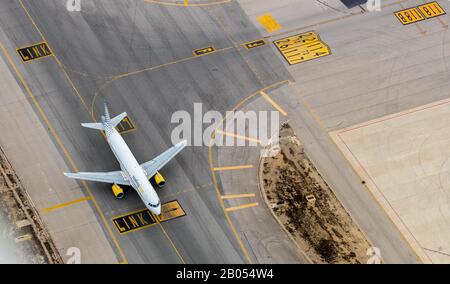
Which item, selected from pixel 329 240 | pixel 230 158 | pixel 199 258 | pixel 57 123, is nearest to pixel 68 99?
pixel 57 123

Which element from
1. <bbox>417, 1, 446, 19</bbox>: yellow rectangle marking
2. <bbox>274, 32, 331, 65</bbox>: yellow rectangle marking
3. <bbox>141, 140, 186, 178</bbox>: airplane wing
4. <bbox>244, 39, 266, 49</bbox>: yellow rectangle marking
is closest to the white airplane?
<bbox>141, 140, 186, 178</bbox>: airplane wing

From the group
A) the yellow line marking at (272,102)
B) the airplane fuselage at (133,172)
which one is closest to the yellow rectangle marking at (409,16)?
the yellow line marking at (272,102)

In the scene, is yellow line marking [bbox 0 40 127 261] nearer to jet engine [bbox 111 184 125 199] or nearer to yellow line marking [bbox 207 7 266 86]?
jet engine [bbox 111 184 125 199]

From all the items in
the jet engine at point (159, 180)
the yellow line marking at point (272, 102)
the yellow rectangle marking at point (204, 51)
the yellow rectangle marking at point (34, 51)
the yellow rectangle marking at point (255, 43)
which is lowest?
the jet engine at point (159, 180)

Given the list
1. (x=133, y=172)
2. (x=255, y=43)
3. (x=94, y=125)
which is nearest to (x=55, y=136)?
(x=94, y=125)

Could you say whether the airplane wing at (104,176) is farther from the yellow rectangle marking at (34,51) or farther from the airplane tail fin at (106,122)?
the yellow rectangle marking at (34,51)

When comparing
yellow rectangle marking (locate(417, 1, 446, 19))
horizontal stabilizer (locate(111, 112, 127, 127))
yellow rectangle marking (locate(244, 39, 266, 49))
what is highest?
yellow rectangle marking (locate(244, 39, 266, 49))
